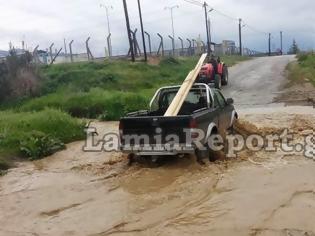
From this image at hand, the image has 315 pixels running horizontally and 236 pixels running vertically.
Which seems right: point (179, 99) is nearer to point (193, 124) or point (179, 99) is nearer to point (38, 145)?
point (193, 124)

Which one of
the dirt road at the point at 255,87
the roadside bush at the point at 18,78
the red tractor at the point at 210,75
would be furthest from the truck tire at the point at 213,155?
the roadside bush at the point at 18,78

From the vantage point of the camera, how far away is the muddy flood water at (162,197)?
6.62 m

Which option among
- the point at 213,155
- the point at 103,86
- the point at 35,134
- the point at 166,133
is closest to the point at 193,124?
the point at 166,133

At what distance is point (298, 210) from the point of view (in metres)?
6.92

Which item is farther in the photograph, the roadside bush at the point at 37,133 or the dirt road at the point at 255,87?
the dirt road at the point at 255,87

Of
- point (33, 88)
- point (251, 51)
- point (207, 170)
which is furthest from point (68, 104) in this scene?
point (251, 51)

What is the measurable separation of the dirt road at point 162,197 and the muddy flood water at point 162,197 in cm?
1

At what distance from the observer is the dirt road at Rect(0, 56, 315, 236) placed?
6.62 meters

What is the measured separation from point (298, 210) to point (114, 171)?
4.17 m

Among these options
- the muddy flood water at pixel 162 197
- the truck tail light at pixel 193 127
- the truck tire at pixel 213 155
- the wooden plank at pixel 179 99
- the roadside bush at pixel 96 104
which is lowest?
the muddy flood water at pixel 162 197

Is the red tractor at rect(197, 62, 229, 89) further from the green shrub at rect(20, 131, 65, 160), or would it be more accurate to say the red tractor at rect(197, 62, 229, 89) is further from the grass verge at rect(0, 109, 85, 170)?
the green shrub at rect(20, 131, 65, 160)

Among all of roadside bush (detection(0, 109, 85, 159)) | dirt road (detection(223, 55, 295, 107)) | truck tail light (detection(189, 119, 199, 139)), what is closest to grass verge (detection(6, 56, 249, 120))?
roadside bush (detection(0, 109, 85, 159))

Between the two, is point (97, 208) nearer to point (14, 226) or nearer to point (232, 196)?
point (14, 226)

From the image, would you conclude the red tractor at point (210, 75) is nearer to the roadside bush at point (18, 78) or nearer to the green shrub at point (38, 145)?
the roadside bush at point (18, 78)
